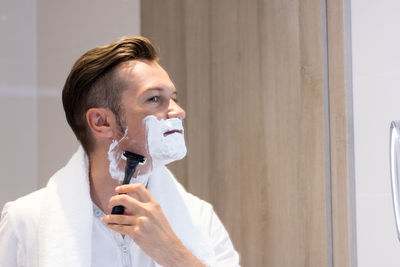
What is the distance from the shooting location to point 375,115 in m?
1.48

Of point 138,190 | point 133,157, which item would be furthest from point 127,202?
point 133,157

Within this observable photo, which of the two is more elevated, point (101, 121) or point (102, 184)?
point (101, 121)

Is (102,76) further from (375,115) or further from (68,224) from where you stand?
(375,115)

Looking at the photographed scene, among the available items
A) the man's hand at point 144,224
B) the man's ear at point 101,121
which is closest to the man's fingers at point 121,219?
the man's hand at point 144,224

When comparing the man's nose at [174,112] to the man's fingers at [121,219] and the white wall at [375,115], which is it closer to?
the man's fingers at [121,219]

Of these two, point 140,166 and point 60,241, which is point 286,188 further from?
point 60,241

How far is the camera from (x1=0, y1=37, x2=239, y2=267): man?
47.8 inches

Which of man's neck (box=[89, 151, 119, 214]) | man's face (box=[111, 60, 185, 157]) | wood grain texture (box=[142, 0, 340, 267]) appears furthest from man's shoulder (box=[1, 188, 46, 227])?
wood grain texture (box=[142, 0, 340, 267])

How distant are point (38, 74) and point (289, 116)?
1.10 m

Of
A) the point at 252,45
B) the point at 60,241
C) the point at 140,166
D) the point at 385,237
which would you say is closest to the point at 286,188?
the point at 385,237

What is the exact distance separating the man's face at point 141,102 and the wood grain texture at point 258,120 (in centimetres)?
46

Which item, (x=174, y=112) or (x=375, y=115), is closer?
(x=174, y=112)

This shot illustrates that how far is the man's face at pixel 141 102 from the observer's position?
1246 mm

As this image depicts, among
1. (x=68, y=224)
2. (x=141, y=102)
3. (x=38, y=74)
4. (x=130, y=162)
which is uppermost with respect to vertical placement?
(x=38, y=74)
